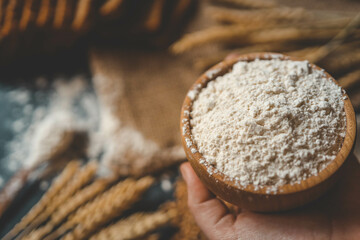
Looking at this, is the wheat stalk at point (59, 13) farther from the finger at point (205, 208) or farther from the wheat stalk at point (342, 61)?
the wheat stalk at point (342, 61)

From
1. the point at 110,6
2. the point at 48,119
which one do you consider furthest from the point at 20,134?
the point at 110,6

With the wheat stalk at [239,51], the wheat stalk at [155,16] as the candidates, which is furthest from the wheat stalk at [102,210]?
the wheat stalk at [155,16]

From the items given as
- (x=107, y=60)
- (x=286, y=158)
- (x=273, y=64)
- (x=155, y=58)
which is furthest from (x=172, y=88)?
(x=286, y=158)

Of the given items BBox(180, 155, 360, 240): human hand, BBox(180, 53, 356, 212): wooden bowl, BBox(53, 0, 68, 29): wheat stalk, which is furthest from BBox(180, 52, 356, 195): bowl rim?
BBox(53, 0, 68, 29): wheat stalk

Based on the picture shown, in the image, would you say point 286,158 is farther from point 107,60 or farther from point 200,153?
point 107,60

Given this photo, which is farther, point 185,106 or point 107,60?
point 107,60

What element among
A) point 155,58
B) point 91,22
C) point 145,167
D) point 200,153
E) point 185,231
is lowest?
point 185,231

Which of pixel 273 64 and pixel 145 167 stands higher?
pixel 273 64

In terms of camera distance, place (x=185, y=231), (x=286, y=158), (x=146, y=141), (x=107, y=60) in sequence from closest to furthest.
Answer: (x=286, y=158) < (x=185, y=231) < (x=146, y=141) < (x=107, y=60)
